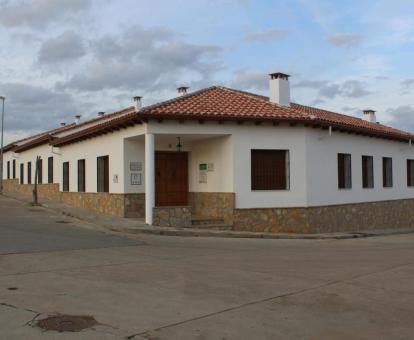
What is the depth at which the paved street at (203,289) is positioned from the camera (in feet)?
20.0

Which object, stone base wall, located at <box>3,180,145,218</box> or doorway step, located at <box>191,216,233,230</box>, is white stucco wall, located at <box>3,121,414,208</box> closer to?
stone base wall, located at <box>3,180,145,218</box>

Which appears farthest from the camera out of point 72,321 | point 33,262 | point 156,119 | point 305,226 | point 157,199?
point 157,199

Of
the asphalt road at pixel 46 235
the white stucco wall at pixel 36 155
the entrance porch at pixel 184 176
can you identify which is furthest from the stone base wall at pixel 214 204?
the white stucco wall at pixel 36 155

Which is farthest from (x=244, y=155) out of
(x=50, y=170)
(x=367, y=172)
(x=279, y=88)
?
(x=50, y=170)

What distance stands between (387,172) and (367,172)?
2.28 m

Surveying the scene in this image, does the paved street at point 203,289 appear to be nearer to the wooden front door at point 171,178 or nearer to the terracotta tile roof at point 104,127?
the terracotta tile roof at point 104,127

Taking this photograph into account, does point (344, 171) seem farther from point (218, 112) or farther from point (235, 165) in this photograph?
point (218, 112)

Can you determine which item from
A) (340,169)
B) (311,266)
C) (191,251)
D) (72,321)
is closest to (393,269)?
(311,266)

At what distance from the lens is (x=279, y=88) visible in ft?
67.3

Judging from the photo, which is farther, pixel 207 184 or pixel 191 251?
pixel 207 184

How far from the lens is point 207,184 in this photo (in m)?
19.2

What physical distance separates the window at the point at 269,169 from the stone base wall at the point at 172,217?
100.0 inches

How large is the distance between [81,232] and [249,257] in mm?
5961

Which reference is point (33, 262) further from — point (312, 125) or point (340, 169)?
point (340, 169)
